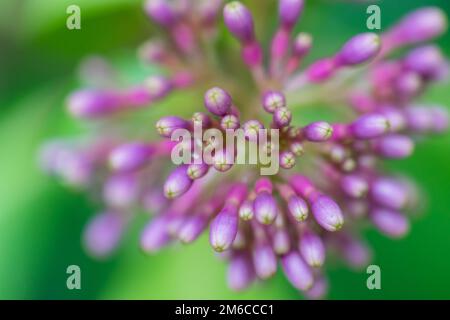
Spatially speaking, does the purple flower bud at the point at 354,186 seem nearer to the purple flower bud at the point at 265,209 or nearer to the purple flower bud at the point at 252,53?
the purple flower bud at the point at 265,209

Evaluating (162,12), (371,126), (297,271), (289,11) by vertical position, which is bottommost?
(297,271)

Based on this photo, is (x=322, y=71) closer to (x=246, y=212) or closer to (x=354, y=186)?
(x=354, y=186)

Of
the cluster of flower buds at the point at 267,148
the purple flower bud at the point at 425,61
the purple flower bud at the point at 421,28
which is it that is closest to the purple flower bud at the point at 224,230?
the cluster of flower buds at the point at 267,148

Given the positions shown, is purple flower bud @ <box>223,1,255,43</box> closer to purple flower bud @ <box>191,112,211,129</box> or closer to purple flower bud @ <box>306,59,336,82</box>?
purple flower bud @ <box>306,59,336,82</box>

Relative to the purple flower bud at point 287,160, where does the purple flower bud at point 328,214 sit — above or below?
below

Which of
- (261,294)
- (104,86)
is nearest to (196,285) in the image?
(261,294)

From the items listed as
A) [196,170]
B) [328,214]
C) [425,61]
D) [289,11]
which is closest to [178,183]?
[196,170]
